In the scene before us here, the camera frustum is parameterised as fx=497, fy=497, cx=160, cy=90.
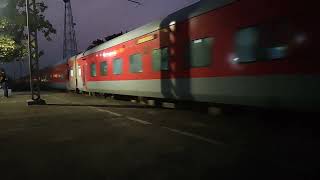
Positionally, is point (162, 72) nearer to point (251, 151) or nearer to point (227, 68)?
point (227, 68)

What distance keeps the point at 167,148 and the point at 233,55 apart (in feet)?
14.8

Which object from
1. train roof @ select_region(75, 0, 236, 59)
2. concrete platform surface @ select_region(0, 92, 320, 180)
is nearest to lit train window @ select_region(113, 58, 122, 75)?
train roof @ select_region(75, 0, 236, 59)

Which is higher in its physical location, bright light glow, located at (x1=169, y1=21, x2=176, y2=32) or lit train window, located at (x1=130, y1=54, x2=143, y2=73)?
bright light glow, located at (x1=169, y1=21, x2=176, y2=32)

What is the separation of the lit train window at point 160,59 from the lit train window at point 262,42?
461 centimetres

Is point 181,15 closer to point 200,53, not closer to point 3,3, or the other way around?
point 200,53

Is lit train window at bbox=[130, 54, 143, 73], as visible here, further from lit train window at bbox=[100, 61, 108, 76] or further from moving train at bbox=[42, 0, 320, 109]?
lit train window at bbox=[100, 61, 108, 76]

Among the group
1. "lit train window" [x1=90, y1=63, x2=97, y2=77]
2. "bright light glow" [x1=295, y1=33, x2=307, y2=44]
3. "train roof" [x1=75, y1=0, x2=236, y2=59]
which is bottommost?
"lit train window" [x1=90, y1=63, x2=97, y2=77]

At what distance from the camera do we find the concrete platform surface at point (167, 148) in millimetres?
6621

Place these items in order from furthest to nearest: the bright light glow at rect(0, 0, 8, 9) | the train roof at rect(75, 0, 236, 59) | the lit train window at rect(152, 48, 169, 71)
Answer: the bright light glow at rect(0, 0, 8, 9), the lit train window at rect(152, 48, 169, 71), the train roof at rect(75, 0, 236, 59)

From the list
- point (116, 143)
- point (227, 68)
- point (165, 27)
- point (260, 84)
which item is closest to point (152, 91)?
point (165, 27)

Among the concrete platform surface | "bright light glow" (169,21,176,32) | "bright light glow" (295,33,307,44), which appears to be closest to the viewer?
the concrete platform surface

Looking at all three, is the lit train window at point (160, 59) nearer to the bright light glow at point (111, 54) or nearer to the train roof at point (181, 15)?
the train roof at point (181, 15)

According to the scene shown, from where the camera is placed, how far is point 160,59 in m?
17.0

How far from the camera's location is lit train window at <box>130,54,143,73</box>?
19.3 meters
